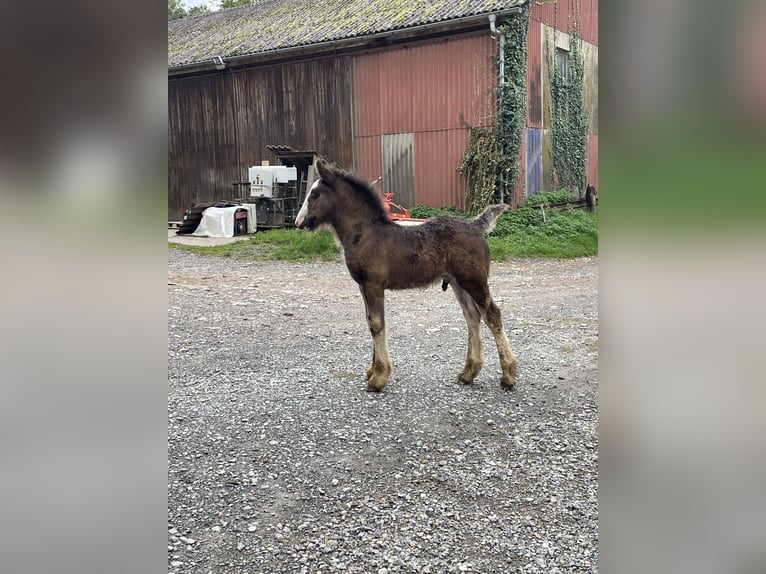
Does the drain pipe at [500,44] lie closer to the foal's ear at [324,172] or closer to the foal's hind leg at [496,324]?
the foal's ear at [324,172]

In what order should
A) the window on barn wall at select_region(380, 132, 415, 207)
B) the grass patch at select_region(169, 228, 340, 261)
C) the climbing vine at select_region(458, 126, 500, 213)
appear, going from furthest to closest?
the window on barn wall at select_region(380, 132, 415, 207) < the climbing vine at select_region(458, 126, 500, 213) < the grass patch at select_region(169, 228, 340, 261)

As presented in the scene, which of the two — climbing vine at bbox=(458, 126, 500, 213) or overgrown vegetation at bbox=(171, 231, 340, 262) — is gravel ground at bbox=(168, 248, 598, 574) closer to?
overgrown vegetation at bbox=(171, 231, 340, 262)

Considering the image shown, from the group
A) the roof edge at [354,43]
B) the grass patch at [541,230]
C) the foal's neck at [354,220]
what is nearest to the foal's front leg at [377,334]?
the foal's neck at [354,220]

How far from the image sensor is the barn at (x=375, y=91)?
13.8 m

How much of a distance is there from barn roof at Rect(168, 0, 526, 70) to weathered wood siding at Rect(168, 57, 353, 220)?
617mm

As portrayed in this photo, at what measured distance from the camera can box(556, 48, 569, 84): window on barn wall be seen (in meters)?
15.3
